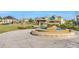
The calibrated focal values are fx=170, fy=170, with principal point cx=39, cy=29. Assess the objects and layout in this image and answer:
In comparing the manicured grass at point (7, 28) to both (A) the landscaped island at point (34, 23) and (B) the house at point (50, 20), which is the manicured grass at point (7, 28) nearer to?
(A) the landscaped island at point (34, 23)

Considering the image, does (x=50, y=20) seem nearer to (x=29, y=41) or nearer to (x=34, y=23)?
(x=34, y=23)

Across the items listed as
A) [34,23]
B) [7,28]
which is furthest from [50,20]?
[7,28]

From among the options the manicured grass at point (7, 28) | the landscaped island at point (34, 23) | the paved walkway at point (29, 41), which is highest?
the landscaped island at point (34, 23)

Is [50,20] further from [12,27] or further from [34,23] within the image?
A: [12,27]

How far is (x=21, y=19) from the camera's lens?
63.7 inches

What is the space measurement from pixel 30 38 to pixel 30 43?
5 centimetres

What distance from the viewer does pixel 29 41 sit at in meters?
1.60

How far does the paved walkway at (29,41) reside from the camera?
159cm

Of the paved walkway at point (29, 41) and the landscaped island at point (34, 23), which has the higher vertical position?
the landscaped island at point (34, 23)

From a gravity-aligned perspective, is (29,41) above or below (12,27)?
below

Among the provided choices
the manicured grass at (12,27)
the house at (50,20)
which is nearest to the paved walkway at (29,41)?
the manicured grass at (12,27)

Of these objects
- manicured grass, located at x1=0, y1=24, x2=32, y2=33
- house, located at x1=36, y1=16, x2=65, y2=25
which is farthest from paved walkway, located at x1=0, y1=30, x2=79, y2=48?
house, located at x1=36, y1=16, x2=65, y2=25
